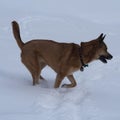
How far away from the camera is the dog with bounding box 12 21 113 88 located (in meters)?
7.24

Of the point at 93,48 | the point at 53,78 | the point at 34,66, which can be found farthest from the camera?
the point at 53,78

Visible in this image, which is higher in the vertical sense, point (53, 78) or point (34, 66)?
point (34, 66)

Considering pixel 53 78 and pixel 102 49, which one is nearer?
pixel 102 49

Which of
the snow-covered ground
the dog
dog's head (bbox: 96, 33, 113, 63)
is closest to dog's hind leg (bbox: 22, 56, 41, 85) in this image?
Answer: the dog

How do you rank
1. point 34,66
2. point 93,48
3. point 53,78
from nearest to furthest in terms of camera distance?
point 93,48 → point 34,66 → point 53,78

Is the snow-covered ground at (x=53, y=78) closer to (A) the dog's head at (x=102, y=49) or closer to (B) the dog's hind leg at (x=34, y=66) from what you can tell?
(B) the dog's hind leg at (x=34, y=66)

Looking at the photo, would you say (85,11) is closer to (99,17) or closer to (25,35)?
(99,17)

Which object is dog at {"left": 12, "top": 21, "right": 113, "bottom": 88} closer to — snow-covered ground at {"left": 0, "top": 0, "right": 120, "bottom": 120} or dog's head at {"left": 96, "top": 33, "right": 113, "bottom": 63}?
dog's head at {"left": 96, "top": 33, "right": 113, "bottom": 63}

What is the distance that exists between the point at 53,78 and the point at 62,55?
1.00 metres

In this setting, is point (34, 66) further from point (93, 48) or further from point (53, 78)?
point (93, 48)

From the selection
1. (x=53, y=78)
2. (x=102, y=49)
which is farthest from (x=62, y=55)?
(x=53, y=78)

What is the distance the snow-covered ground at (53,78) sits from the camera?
5.77 metres

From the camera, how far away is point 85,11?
18078 millimetres

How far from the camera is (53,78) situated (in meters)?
8.19
